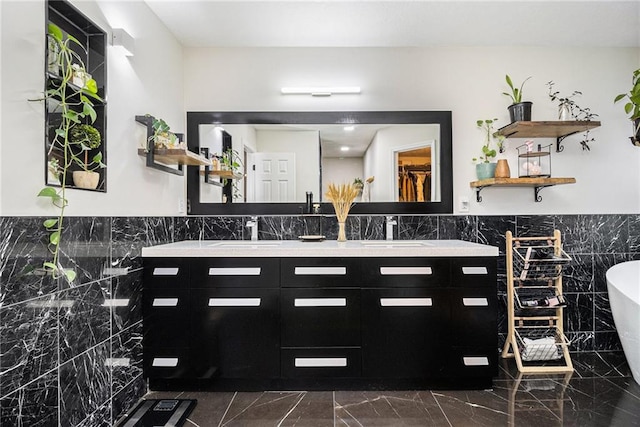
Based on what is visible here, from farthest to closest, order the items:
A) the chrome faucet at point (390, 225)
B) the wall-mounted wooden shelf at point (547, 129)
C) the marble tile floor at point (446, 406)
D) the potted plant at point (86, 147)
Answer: the chrome faucet at point (390, 225) < the wall-mounted wooden shelf at point (547, 129) < the marble tile floor at point (446, 406) < the potted plant at point (86, 147)

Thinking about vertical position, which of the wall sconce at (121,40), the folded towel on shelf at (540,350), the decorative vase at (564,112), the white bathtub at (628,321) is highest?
the wall sconce at (121,40)

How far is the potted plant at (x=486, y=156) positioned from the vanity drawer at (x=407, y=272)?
974mm

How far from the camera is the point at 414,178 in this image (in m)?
2.73

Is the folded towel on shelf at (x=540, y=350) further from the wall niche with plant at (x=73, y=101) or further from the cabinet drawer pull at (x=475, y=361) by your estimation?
the wall niche with plant at (x=73, y=101)

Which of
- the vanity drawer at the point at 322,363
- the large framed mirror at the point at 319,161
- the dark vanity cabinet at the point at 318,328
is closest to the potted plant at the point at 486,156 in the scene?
the large framed mirror at the point at 319,161

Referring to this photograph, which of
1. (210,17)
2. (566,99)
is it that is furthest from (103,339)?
(566,99)

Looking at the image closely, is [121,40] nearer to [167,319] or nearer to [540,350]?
[167,319]

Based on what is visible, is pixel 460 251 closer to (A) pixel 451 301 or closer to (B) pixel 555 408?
(A) pixel 451 301

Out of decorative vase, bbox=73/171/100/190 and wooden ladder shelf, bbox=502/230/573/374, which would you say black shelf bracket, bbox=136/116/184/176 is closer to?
decorative vase, bbox=73/171/100/190

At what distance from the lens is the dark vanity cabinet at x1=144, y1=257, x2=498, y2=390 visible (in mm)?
2082

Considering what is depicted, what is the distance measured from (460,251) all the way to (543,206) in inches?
46.9

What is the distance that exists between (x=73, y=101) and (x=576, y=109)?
3.48 m

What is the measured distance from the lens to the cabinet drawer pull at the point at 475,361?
81.8 inches

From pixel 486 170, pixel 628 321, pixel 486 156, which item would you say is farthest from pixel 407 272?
pixel 628 321
